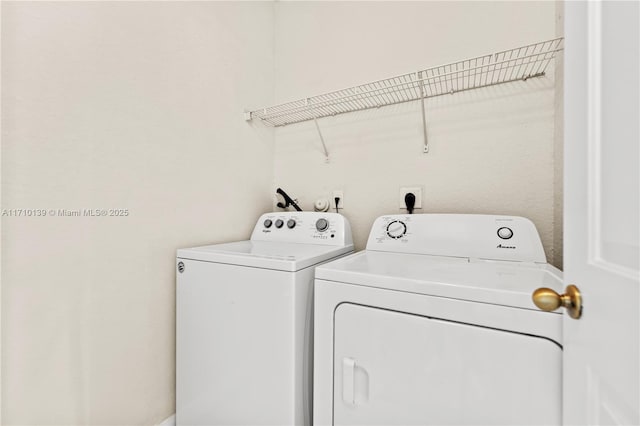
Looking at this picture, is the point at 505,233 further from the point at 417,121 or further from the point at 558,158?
the point at 417,121

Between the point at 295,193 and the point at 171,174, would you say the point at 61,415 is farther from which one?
the point at 295,193

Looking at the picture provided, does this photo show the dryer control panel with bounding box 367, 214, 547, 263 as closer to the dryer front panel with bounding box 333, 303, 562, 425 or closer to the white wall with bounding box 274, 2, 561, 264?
the white wall with bounding box 274, 2, 561, 264

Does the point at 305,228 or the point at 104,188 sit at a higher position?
the point at 104,188

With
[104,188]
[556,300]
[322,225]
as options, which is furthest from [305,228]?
[556,300]

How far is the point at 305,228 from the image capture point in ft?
4.74

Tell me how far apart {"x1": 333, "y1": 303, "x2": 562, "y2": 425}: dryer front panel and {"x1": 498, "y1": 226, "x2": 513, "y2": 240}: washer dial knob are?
54 centimetres

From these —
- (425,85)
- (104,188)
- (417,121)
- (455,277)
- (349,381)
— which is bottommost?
(349,381)

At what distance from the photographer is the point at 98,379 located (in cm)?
101

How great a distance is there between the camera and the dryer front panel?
622 millimetres
